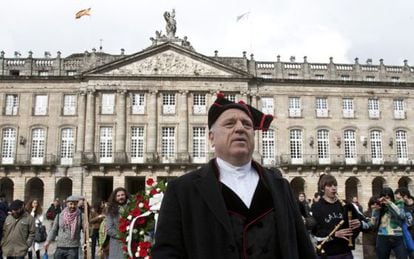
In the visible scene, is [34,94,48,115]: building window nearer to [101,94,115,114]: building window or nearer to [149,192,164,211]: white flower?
[101,94,115,114]: building window

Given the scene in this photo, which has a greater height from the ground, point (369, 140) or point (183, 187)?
point (369, 140)

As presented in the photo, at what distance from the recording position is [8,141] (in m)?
33.7

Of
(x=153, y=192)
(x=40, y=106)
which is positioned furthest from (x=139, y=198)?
(x=40, y=106)

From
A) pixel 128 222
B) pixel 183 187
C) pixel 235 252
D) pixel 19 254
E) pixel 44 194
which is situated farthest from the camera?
pixel 44 194

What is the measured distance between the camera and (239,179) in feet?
8.24

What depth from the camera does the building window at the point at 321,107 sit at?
35.9m

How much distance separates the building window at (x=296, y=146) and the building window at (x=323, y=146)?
169 centimetres

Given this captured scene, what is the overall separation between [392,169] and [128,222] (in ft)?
112

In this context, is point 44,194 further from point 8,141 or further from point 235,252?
point 235,252

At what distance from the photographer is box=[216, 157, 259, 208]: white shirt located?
8.07ft

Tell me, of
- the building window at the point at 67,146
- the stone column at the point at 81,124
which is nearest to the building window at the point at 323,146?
the stone column at the point at 81,124

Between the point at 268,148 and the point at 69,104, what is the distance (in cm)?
1772

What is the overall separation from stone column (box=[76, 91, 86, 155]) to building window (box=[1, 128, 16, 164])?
5.53 metres

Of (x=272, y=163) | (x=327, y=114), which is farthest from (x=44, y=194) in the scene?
(x=327, y=114)
